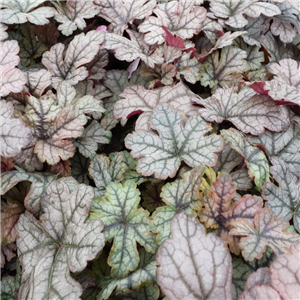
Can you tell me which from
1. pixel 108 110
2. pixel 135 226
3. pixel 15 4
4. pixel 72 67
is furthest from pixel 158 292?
pixel 15 4

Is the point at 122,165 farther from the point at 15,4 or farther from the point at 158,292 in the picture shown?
the point at 15,4

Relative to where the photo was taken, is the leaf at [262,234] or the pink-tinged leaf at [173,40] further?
the pink-tinged leaf at [173,40]

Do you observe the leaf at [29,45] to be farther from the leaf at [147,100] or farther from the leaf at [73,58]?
the leaf at [147,100]

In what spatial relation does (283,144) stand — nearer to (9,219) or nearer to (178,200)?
(178,200)

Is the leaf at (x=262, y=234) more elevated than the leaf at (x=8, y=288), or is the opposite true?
the leaf at (x=262, y=234)

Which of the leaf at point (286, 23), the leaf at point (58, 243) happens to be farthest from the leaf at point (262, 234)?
the leaf at point (286, 23)

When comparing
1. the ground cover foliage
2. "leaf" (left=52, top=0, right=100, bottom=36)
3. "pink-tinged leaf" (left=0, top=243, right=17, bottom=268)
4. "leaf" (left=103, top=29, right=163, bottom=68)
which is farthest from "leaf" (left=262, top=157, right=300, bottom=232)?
"leaf" (left=52, top=0, right=100, bottom=36)

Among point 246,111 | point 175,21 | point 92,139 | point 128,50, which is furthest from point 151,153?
point 175,21
